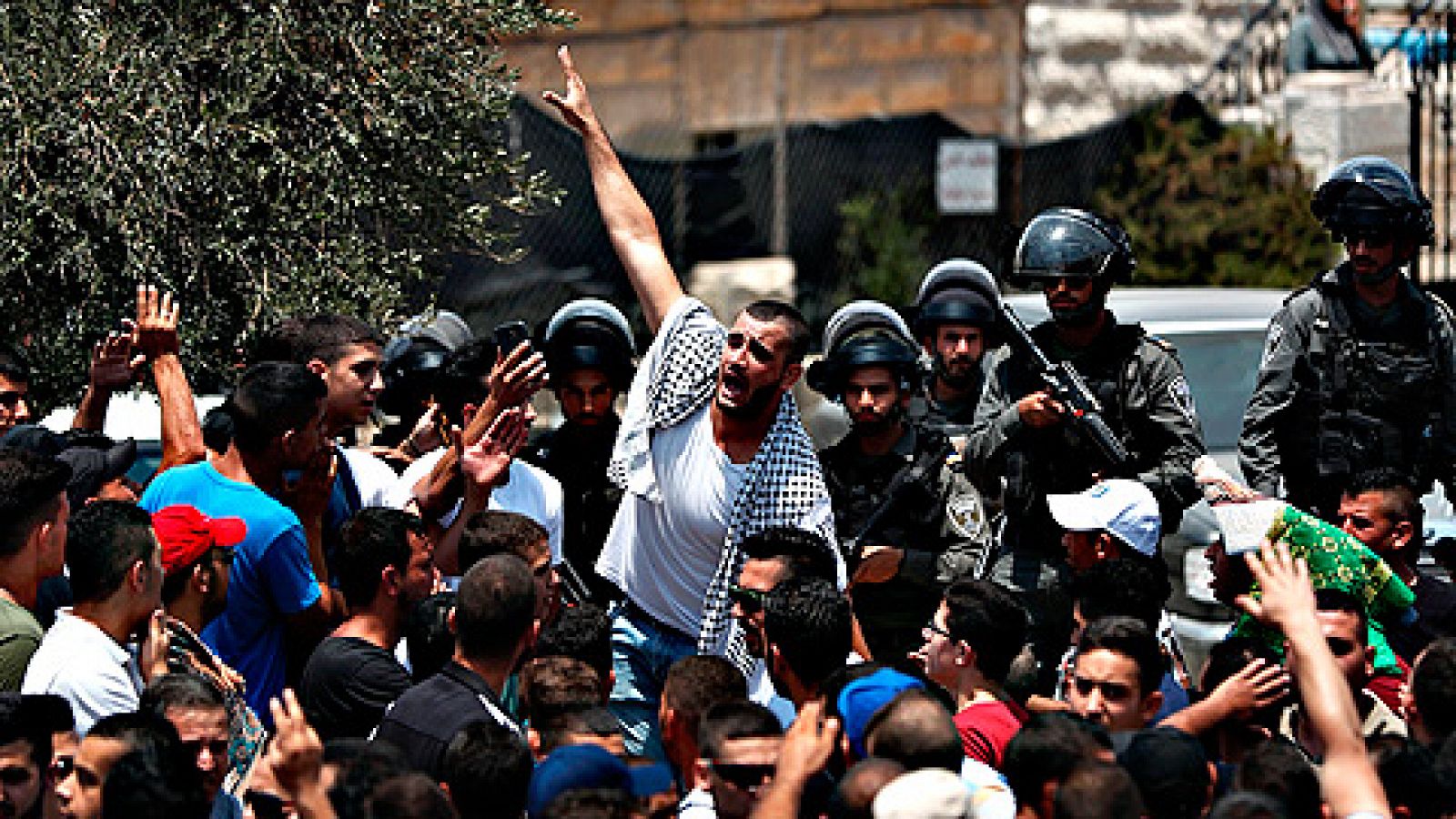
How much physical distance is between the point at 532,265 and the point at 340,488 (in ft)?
26.6

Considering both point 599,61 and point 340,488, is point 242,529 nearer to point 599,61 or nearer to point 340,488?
point 340,488

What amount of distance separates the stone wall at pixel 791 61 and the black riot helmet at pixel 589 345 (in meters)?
8.38

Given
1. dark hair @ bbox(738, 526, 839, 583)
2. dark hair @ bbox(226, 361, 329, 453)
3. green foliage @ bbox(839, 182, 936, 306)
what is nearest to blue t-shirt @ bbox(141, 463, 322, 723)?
dark hair @ bbox(226, 361, 329, 453)

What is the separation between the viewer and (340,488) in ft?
22.7

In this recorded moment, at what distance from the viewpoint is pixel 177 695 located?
5.19 meters

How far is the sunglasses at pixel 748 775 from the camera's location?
4820mm

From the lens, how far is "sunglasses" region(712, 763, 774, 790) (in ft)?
15.8

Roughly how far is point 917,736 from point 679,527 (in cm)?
172

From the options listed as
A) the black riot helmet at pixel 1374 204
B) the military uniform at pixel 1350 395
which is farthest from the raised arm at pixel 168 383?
the black riot helmet at pixel 1374 204

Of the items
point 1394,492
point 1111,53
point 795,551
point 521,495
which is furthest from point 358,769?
point 1111,53

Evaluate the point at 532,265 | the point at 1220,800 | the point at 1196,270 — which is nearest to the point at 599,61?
the point at 532,265

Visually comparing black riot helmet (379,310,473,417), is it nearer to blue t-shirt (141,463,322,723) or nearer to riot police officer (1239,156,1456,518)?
blue t-shirt (141,463,322,723)

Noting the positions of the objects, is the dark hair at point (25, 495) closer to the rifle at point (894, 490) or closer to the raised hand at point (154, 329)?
the raised hand at point (154, 329)

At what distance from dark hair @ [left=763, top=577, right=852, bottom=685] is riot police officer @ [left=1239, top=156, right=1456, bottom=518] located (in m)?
2.27
